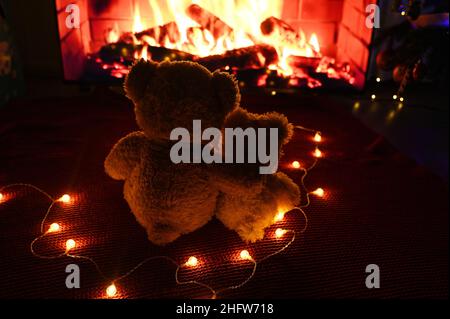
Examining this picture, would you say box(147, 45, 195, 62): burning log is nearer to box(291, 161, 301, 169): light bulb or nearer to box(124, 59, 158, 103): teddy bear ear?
box(291, 161, 301, 169): light bulb

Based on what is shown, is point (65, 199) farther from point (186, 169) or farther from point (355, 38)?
point (355, 38)

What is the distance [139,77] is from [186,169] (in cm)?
23

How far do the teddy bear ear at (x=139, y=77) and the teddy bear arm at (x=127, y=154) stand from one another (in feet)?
0.44

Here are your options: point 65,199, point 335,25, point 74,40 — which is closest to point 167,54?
point 74,40

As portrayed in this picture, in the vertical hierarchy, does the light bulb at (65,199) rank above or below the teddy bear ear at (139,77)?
below

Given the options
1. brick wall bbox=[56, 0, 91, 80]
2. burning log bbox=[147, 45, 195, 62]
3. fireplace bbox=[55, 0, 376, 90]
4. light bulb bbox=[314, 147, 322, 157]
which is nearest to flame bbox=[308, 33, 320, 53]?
fireplace bbox=[55, 0, 376, 90]

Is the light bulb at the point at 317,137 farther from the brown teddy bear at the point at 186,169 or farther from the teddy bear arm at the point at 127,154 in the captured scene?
the teddy bear arm at the point at 127,154

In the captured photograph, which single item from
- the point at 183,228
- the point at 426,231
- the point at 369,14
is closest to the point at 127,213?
the point at 183,228

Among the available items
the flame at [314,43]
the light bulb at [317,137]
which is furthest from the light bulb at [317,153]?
the flame at [314,43]

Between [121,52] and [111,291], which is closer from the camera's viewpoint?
[111,291]

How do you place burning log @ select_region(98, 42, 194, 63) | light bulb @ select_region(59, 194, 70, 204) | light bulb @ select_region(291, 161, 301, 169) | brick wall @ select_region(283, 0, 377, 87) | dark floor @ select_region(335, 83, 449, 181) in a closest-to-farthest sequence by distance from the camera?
light bulb @ select_region(59, 194, 70, 204) < light bulb @ select_region(291, 161, 301, 169) < dark floor @ select_region(335, 83, 449, 181) < brick wall @ select_region(283, 0, 377, 87) < burning log @ select_region(98, 42, 194, 63)

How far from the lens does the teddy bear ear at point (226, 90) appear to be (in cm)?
85

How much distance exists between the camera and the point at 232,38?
2.26m

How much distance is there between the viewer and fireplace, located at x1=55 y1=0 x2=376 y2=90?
2.15 meters
